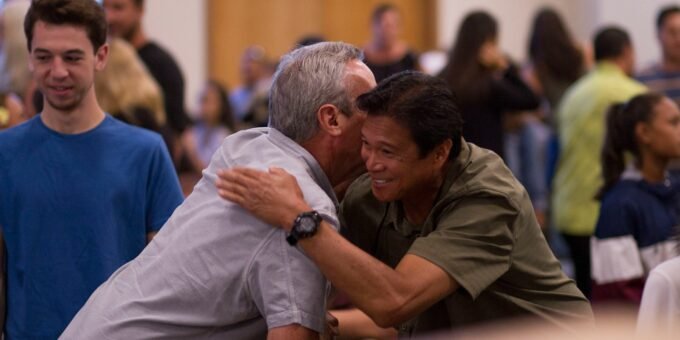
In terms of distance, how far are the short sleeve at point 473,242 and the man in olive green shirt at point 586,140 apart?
3.43 meters

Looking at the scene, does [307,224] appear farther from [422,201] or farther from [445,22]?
[445,22]

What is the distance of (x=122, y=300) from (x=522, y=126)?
6.51 metres

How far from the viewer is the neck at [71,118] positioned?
3.29 metres

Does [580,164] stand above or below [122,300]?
below

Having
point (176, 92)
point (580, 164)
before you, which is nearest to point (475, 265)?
point (176, 92)

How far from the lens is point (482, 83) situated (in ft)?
19.9

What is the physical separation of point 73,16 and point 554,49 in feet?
15.2

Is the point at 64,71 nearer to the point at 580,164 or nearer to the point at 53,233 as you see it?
the point at 53,233

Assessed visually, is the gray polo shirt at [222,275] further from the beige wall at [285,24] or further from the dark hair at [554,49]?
the beige wall at [285,24]

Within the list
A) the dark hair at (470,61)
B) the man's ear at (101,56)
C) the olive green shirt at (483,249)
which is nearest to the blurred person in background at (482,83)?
the dark hair at (470,61)

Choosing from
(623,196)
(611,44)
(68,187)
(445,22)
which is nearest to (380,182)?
(68,187)

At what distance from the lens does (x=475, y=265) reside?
268 cm

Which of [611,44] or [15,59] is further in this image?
[611,44]

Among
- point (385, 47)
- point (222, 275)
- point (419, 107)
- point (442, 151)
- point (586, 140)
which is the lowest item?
point (586, 140)
